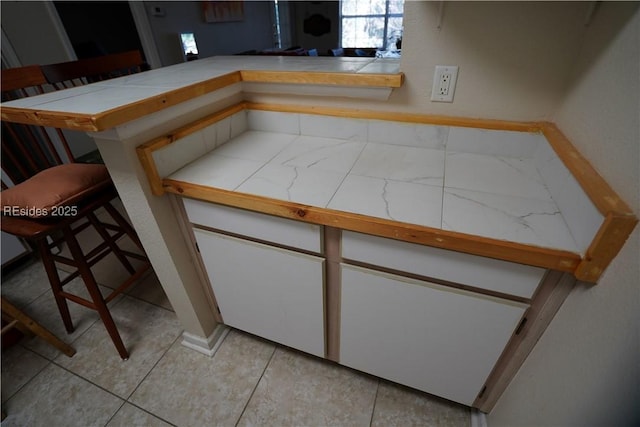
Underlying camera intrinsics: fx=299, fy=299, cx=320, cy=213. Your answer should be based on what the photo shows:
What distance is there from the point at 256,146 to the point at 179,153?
0.90 feet

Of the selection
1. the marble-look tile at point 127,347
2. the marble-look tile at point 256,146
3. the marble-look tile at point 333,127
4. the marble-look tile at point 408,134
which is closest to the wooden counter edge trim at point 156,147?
the marble-look tile at point 256,146

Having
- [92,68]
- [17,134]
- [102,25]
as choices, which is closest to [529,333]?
[92,68]

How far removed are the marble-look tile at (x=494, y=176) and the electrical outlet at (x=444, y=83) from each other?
0.63 feet

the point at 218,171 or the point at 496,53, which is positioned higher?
the point at 496,53

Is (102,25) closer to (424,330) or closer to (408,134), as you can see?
(408,134)

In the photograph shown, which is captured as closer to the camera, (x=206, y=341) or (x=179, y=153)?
(x=179, y=153)

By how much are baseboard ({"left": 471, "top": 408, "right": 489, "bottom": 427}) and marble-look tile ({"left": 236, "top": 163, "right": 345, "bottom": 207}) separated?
960 mm

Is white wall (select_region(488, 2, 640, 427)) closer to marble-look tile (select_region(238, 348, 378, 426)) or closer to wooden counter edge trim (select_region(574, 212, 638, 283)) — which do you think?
Result: wooden counter edge trim (select_region(574, 212, 638, 283))

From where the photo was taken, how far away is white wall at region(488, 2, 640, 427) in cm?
49

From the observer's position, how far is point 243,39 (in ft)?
17.7

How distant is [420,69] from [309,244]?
0.66 m

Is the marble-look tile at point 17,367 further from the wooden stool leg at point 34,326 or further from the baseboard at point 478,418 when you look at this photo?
the baseboard at point 478,418

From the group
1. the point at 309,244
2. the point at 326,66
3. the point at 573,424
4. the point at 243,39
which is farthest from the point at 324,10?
the point at 573,424

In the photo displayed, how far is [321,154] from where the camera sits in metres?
1.04
